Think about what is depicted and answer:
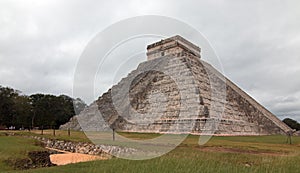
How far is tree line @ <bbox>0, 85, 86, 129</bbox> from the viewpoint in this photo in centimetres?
4412

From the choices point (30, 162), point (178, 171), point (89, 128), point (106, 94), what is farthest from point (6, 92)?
point (178, 171)

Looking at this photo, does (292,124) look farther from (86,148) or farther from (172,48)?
(86,148)

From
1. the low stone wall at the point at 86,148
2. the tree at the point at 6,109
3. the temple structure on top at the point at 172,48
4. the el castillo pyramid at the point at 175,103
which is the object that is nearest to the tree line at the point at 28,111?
the tree at the point at 6,109

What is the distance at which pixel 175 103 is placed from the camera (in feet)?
94.0

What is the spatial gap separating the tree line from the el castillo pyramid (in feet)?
27.8

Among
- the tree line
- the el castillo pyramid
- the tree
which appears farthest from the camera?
the tree

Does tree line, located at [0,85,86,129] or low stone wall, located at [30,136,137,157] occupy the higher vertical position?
tree line, located at [0,85,86,129]

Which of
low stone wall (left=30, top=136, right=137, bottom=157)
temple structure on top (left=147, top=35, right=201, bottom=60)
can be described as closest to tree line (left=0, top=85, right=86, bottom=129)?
temple structure on top (left=147, top=35, right=201, bottom=60)

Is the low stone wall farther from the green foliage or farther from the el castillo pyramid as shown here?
the green foliage

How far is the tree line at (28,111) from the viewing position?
145 ft

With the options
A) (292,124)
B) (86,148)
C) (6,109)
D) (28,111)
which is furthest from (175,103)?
(292,124)

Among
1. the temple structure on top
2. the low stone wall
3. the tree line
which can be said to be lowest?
the low stone wall

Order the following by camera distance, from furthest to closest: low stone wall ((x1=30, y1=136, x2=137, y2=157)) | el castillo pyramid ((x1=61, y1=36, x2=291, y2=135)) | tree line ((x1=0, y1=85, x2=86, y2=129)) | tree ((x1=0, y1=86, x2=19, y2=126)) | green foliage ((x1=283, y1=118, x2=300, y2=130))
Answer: green foliage ((x1=283, y1=118, x2=300, y2=130)) → tree ((x1=0, y1=86, x2=19, y2=126)) → tree line ((x1=0, y1=85, x2=86, y2=129)) → el castillo pyramid ((x1=61, y1=36, x2=291, y2=135)) → low stone wall ((x1=30, y1=136, x2=137, y2=157))

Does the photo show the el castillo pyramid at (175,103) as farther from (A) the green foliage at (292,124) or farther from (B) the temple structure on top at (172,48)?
(A) the green foliage at (292,124)
